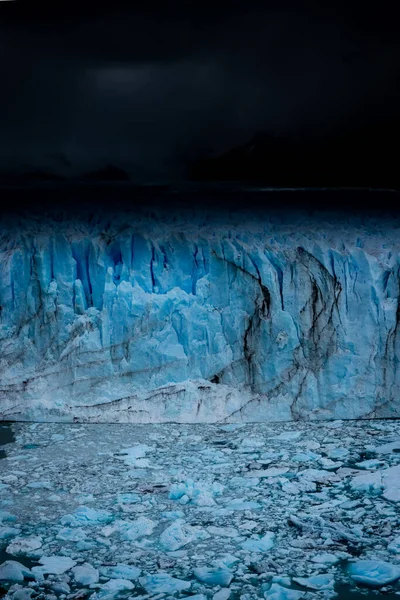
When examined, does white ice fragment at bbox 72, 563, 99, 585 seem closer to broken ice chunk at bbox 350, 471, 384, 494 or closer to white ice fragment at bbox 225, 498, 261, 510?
white ice fragment at bbox 225, 498, 261, 510

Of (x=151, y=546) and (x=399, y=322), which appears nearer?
(x=151, y=546)

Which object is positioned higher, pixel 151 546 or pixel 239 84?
pixel 239 84

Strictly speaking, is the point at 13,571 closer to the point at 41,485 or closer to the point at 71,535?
the point at 71,535

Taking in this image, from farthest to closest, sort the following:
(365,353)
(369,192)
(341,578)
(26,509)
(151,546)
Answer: (369,192) → (365,353) → (26,509) → (151,546) → (341,578)

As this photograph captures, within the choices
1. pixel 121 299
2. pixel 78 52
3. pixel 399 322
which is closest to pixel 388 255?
pixel 399 322

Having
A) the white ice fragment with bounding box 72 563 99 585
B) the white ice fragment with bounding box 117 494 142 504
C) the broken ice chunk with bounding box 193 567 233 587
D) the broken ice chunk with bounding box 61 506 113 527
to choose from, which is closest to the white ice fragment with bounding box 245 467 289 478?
the white ice fragment with bounding box 117 494 142 504

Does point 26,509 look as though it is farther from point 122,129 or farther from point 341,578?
point 122,129
